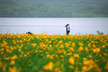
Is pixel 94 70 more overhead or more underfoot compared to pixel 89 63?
more underfoot

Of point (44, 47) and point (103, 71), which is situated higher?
point (44, 47)

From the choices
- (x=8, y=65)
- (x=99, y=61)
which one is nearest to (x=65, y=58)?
(x=99, y=61)

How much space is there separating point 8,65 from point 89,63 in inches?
78.9

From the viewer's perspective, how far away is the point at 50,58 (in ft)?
12.6

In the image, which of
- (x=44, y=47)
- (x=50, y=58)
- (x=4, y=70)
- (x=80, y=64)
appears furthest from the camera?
(x=44, y=47)

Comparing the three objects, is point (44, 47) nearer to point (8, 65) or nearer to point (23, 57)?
point (23, 57)

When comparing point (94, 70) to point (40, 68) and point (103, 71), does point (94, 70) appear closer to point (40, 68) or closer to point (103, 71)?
point (103, 71)

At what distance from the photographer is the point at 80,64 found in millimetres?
3551

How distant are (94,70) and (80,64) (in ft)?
1.45

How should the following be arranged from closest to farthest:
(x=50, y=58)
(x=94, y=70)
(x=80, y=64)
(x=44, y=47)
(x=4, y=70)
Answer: (x=4, y=70) < (x=94, y=70) < (x=80, y=64) < (x=50, y=58) < (x=44, y=47)

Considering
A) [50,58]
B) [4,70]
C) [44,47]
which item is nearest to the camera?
Result: [4,70]

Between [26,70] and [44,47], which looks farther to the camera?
→ [44,47]

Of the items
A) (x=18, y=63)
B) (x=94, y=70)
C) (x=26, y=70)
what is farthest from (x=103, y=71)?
(x=18, y=63)

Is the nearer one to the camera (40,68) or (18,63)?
(40,68)
